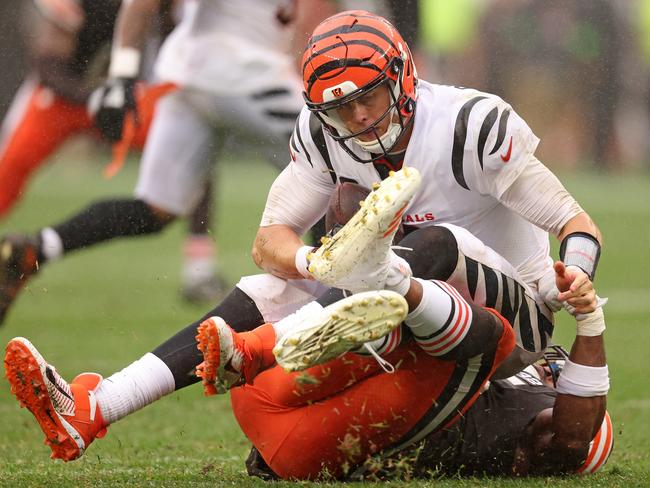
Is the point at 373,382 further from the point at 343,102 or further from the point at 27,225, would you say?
the point at 27,225

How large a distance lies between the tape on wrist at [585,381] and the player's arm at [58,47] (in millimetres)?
3654

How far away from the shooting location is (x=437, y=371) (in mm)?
3180

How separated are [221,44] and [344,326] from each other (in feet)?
11.7

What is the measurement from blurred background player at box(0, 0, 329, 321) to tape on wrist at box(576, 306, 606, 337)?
2.47 metres

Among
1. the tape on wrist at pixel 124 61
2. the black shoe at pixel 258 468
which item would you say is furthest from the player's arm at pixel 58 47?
the black shoe at pixel 258 468

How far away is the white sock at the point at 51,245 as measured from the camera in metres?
5.90

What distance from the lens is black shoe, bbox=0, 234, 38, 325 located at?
5387mm

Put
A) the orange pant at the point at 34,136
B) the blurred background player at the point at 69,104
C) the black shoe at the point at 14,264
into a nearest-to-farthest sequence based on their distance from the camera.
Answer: the black shoe at the point at 14,264 < the blurred background player at the point at 69,104 < the orange pant at the point at 34,136

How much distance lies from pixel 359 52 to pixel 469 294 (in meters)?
0.72

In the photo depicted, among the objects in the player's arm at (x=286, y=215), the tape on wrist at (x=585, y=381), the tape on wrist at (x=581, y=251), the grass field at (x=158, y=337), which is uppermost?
the tape on wrist at (x=581, y=251)

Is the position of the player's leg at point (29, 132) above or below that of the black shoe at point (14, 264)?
above

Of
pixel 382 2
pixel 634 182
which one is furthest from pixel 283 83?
pixel 634 182

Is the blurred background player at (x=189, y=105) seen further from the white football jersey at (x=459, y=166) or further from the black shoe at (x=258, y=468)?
the black shoe at (x=258, y=468)

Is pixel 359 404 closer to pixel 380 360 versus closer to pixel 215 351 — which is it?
pixel 380 360
